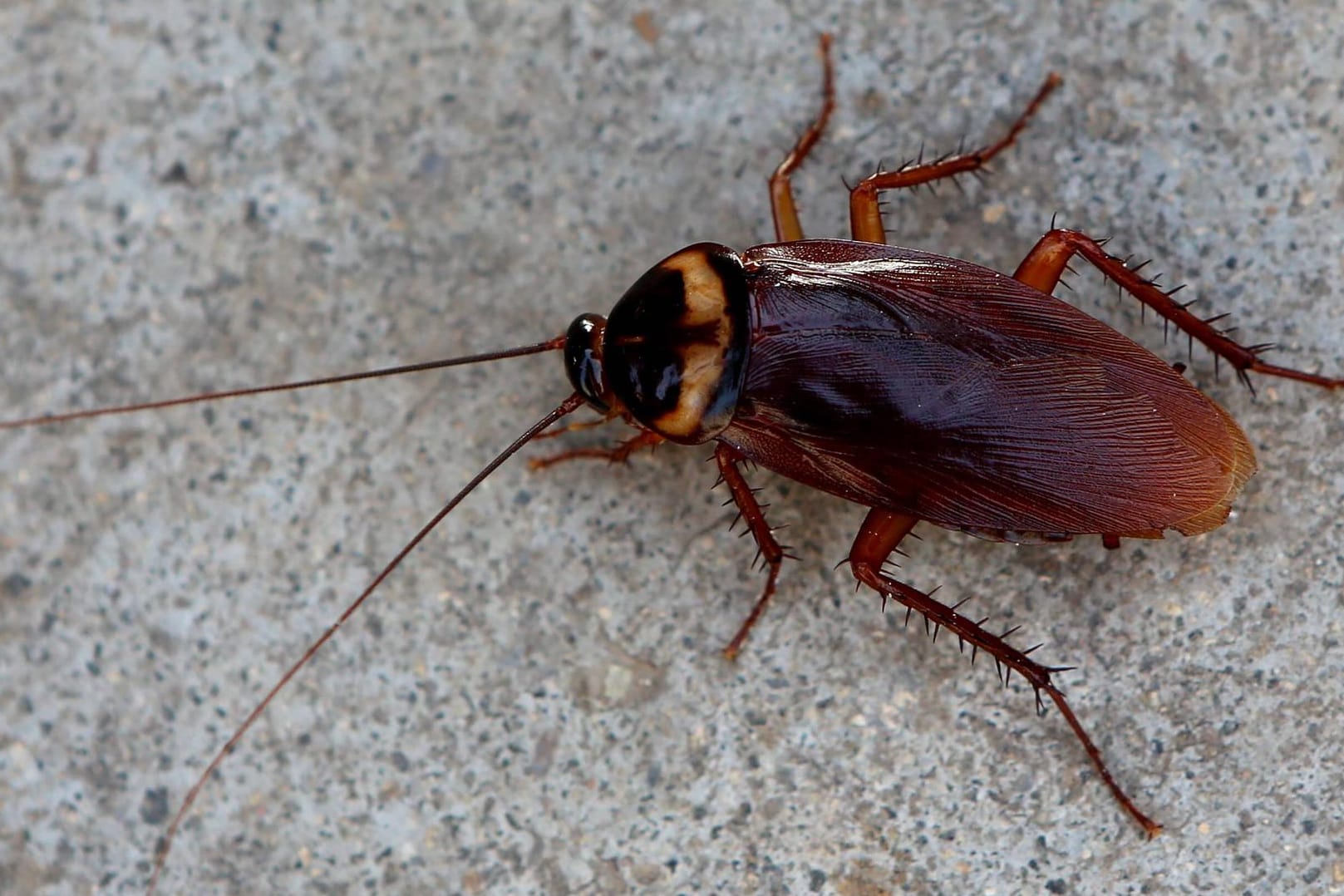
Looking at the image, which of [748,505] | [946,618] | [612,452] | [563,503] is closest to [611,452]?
[612,452]

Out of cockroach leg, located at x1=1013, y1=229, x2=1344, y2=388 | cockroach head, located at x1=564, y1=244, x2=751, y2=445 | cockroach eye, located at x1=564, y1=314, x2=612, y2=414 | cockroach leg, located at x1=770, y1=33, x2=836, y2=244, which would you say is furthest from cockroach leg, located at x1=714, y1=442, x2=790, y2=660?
cockroach leg, located at x1=1013, y1=229, x2=1344, y2=388

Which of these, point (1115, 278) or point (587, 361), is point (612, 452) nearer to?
point (587, 361)

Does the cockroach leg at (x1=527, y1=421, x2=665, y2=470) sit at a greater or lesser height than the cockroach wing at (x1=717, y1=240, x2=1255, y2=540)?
lesser

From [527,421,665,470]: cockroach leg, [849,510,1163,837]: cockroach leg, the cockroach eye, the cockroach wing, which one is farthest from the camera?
[527,421,665,470]: cockroach leg

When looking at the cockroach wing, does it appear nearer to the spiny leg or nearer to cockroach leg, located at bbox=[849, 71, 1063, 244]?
cockroach leg, located at bbox=[849, 71, 1063, 244]

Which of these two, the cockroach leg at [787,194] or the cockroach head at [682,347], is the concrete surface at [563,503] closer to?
the cockroach leg at [787,194]

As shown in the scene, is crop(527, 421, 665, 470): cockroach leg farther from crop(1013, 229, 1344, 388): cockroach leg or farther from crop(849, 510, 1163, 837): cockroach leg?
crop(1013, 229, 1344, 388): cockroach leg

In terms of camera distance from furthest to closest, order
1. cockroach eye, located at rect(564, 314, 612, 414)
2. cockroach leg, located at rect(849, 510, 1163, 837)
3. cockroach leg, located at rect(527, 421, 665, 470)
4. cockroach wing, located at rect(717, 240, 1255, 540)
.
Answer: cockroach leg, located at rect(527, 421, 665, 470), cockroach eye, located at rect(564, 314, 612, 414), cockroach leg, located at rect(849, 510, 1163, 837), cockroach wing, located at rect(717, 240, 1255, 540)

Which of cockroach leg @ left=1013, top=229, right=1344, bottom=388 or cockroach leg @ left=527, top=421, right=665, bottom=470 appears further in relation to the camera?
cockroach leg @ left=527, top=421, right=665, bottom=470
